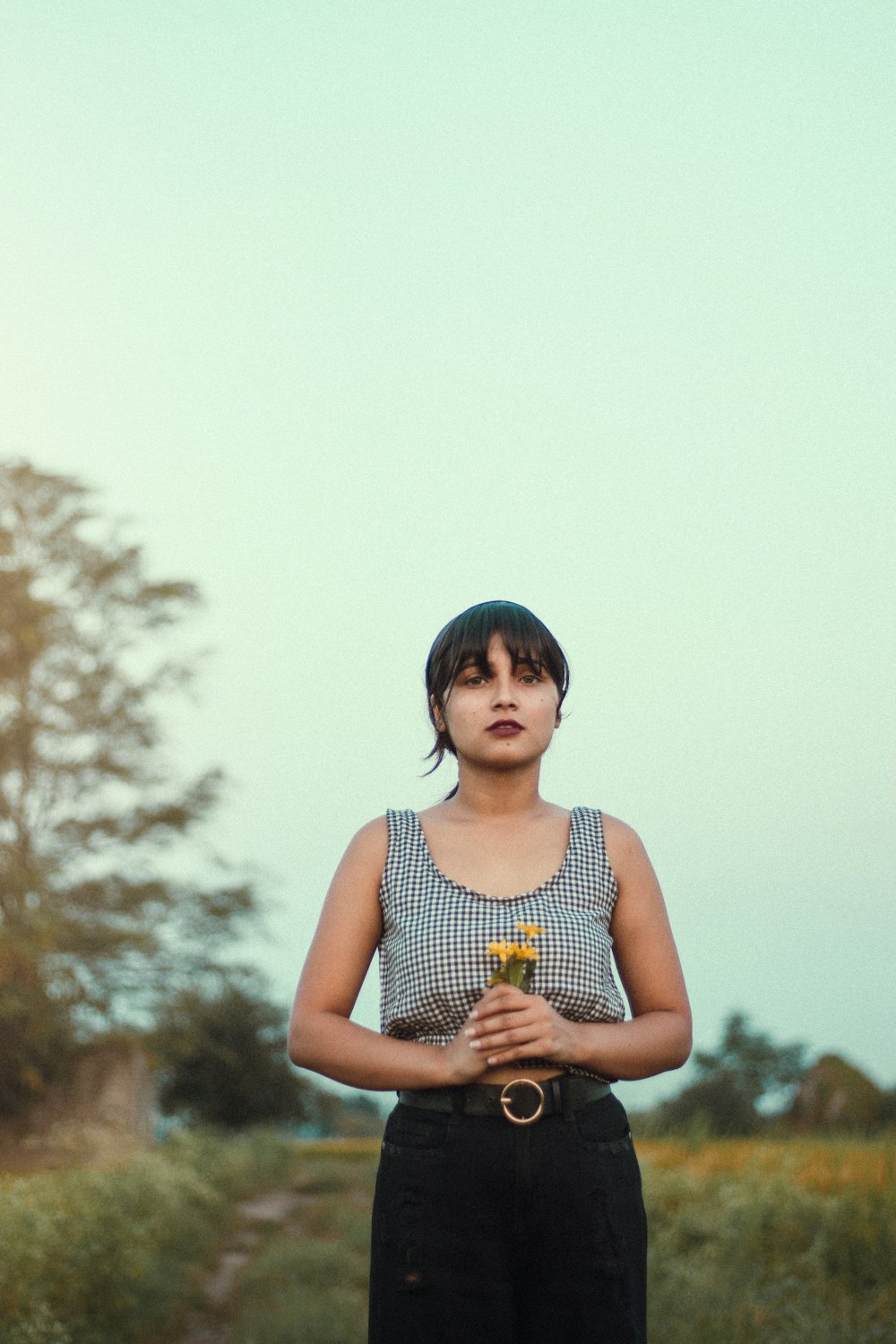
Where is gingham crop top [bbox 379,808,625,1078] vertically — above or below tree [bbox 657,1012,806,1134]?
below

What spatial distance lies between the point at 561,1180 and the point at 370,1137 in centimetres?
3474

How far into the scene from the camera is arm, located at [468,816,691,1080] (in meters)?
1.88

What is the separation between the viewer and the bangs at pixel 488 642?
2.20 m

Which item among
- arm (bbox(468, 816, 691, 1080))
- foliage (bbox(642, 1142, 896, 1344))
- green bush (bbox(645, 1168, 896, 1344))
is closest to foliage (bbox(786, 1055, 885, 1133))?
foliage (bbox(642, 1142, 896, 1344))

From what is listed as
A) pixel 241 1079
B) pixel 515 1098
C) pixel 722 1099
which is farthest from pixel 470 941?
pixel 241 1079

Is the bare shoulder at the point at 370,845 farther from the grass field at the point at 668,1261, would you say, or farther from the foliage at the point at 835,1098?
the foliage at the point at 835,1098

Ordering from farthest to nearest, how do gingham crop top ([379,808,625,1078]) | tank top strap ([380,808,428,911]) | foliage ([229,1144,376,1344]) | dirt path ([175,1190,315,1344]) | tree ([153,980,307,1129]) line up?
tree ([153,980,307,1129]), dirt path ([175,1190,315,1344]), foliage ([229,1144,376,1344]), tank top strap ([380,808,428,911]), gingham crop top ([379,808,625,1078])

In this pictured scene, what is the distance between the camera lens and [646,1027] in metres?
2.07

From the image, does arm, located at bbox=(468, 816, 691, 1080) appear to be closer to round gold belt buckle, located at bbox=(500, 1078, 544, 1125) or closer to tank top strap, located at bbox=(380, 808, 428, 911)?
round gold belt buckle, located at bbox=(500, 1078, 544, 1125)

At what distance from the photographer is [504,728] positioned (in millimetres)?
2170

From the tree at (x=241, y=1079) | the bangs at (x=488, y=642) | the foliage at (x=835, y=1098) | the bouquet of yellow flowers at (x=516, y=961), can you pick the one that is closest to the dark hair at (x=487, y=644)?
the bangs at (x=488, y=642)

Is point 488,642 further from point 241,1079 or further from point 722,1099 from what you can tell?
point 241,1079

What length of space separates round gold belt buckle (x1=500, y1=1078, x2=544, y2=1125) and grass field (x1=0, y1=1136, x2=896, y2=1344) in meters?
4.09

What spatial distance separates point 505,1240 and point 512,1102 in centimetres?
20
